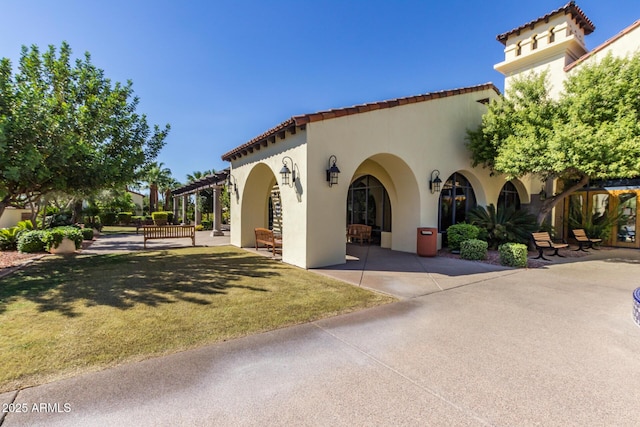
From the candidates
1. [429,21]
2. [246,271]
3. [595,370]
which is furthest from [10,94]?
[429,21]

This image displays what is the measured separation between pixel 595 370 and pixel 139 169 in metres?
13.1

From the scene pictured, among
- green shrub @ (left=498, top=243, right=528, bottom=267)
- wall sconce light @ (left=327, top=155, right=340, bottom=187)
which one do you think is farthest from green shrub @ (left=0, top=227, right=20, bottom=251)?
green shrub @ (left=498, top=243, right=528, bottom=267)

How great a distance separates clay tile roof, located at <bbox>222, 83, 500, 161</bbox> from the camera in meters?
8.12

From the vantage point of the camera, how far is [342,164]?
8867mm

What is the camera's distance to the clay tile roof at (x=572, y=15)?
1456cm

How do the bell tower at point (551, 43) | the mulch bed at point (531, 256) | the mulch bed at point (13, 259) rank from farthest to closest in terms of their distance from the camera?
the bell tower at point (551, 43)
the mulch bed at point (531, 256)
the mulch bed at point (13, 259)

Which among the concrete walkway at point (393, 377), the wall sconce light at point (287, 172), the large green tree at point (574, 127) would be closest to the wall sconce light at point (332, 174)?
the wall sconce light at point (287, 172)

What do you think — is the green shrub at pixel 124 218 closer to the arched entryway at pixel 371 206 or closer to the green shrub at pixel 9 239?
the green shrub at pixel 9 239

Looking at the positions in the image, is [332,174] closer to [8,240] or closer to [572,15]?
[8,240]

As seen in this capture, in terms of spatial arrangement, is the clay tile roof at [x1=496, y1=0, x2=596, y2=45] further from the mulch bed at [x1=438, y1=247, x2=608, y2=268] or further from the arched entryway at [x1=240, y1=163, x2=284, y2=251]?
the arched entryway at [x1=240, y1=163, x2=284, y2=251]

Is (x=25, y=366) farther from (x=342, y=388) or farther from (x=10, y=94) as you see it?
(x=10, y=94)

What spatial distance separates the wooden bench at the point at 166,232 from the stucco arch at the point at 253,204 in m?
2.63

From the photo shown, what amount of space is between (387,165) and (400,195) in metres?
1.32

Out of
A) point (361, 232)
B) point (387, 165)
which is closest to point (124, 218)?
point (361, 232)
